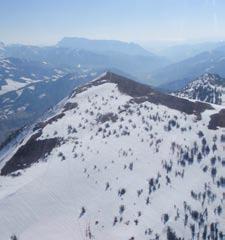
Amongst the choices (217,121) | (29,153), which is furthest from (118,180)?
(217,121)

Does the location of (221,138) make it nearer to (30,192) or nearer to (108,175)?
(108,175)

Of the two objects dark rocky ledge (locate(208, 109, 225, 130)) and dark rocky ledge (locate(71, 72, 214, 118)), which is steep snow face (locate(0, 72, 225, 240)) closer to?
dark rocky ledge (locate(208, 109, 225, 130))

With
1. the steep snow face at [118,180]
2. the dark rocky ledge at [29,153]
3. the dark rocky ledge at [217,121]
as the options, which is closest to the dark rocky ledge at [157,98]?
the dark rocky ledge at [217,121]

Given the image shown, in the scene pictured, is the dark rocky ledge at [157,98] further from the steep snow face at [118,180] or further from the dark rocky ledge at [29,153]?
the dark rocky ledge at [29,153]

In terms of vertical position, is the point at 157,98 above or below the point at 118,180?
above

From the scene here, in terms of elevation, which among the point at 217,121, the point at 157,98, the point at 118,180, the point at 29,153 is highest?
the point at 217,121

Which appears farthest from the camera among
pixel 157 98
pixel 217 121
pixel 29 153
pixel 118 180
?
pixel 157 98

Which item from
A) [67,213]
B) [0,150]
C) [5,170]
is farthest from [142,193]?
[0,150]

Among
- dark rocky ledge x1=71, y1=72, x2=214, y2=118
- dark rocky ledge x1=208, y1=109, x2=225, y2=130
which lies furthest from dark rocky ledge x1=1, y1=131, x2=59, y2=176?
dark rocky ledge x1=208, y1=109, x2=225, y2=130

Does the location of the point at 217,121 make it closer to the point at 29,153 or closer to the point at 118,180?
the point at 118,180
